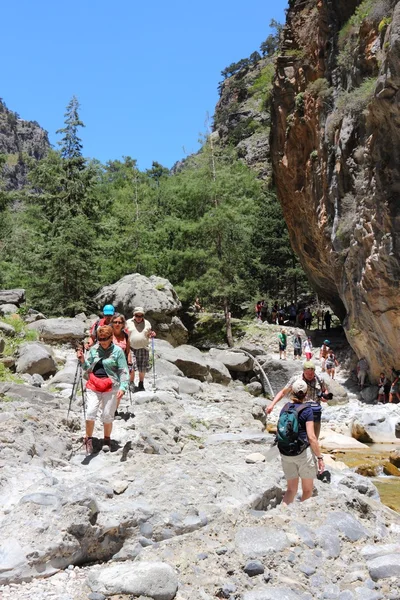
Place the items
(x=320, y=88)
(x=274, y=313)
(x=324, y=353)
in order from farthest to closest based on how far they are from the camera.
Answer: (x=274, y=313) < (x=324, y=353) < (x=320, y=88)

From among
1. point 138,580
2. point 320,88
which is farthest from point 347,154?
point 138,580

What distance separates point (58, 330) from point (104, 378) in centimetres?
1110

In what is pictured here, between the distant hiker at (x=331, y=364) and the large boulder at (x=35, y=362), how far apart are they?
12.8 metres

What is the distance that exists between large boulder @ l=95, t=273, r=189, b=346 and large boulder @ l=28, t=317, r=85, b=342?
5536mm

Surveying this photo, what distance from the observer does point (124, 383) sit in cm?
729

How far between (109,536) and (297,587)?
5.46 ft

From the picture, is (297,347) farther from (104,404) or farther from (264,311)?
(104,404)

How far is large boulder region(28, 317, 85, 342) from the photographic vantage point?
17.6 meters

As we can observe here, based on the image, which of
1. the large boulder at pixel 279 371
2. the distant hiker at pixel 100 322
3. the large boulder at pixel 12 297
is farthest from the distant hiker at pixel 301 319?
the distant hiker at pixel 100 322

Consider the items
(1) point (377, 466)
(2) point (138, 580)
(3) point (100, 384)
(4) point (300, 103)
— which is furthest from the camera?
(4) point (300, 103)

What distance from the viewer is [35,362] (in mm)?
12883

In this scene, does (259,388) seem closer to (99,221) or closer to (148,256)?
(148,256)

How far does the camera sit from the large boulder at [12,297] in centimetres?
2227

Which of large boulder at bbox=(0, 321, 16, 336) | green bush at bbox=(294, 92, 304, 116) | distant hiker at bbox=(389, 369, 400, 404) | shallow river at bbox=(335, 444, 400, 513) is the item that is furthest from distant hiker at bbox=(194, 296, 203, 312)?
shallow river at bbox=(335, 444, 400, 513)
